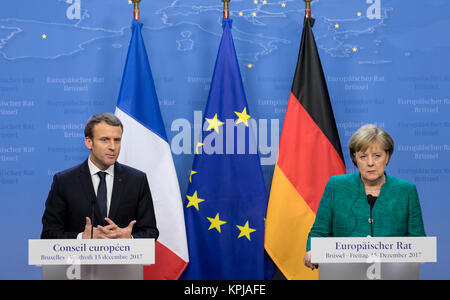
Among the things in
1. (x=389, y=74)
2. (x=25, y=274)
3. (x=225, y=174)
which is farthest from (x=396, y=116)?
(x=25, y=274)

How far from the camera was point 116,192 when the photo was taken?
8.65 ft

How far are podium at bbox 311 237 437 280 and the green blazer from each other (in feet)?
1.08

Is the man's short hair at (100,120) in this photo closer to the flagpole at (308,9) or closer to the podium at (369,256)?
the podium at (369,256)

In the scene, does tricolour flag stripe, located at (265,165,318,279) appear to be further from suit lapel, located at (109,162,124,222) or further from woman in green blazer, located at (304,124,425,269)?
suit lapel, located at (109,162,124,222)

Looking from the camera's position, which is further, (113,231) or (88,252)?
(113,231)

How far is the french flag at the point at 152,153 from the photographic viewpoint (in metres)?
3.40

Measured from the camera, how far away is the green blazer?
2.33 meters

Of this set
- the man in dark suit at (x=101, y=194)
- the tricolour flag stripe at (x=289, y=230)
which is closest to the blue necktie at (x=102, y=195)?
the man in dark suit at (x=101, y=194)

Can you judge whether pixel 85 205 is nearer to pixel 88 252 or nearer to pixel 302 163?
pixel 88 252

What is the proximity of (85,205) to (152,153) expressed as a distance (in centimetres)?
94

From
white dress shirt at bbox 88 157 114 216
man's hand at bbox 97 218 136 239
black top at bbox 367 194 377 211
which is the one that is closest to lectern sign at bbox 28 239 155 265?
man's hand at bbox 97 218 136 239

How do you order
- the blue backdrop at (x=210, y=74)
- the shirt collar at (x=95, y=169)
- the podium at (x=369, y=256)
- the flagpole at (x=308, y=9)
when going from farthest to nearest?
1. the blue backdrop at (x=210, y=74)
2. the flagpole at (x=308, y=9)
3. the shirt collar at (x=95, y=169)
4. the podium at (x=369, y=256)

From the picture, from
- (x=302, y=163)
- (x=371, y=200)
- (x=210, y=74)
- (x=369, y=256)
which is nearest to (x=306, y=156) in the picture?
(x=302, y=163)

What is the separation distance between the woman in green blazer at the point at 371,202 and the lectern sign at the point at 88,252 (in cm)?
83
